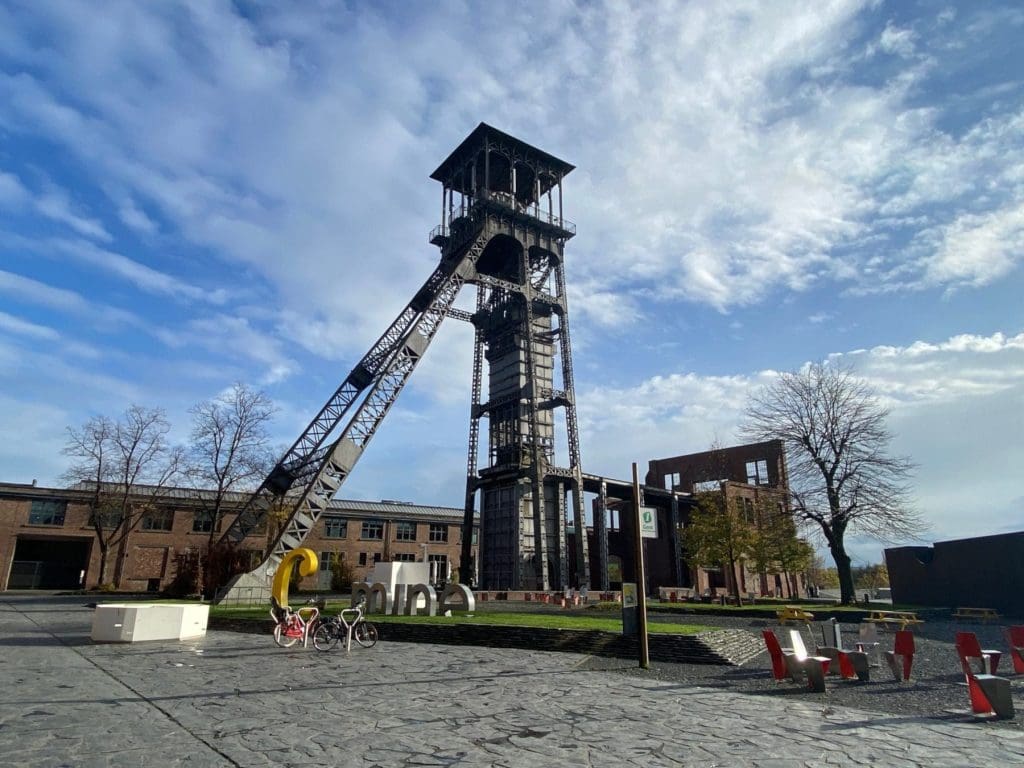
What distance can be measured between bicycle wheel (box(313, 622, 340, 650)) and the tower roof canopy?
38055 millimetres

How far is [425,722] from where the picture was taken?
27.3 feet

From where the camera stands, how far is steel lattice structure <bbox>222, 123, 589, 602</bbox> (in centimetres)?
3809

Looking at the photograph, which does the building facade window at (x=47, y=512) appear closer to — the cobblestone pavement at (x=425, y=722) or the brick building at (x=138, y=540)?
the brick building at (x=138, y=540)

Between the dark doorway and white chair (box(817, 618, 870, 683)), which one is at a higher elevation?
the dark doorway

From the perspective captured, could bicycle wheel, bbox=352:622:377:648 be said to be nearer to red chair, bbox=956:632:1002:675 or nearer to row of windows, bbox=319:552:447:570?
red chair, bbox=956:632:1002:675

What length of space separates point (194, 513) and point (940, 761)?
56.5 meters

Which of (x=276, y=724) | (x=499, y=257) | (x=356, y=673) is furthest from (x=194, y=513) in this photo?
(x=276, y=724)

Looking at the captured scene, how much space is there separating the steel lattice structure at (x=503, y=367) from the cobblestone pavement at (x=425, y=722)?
2365cm

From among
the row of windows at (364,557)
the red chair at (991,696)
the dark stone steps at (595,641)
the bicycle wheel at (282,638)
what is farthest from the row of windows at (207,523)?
the red chair at (991,696)

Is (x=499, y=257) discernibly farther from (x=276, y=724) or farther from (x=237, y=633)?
(x=276, y=724)

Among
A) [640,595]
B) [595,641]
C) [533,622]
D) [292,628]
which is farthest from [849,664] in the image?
[292,628]

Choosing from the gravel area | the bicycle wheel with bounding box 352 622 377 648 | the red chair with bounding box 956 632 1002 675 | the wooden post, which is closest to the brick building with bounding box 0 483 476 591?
the bicycle wheel with bounding box 352 622 377 648

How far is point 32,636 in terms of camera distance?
18.3 metres

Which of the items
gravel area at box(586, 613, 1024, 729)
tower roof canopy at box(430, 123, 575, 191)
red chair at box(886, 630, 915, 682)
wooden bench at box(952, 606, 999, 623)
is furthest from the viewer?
tower roof canopy at box(430, 123, 575, 191)
